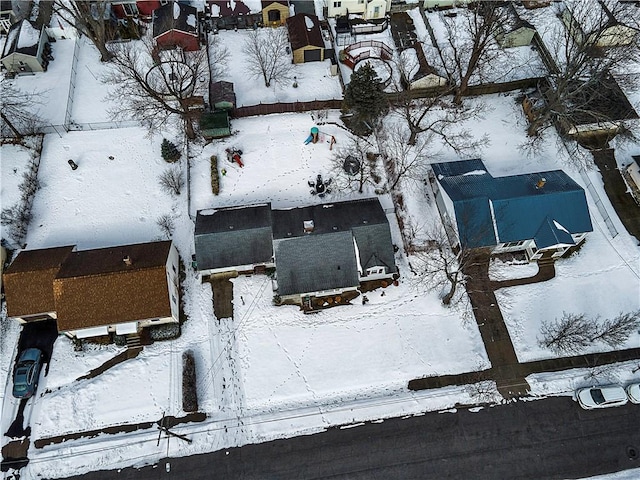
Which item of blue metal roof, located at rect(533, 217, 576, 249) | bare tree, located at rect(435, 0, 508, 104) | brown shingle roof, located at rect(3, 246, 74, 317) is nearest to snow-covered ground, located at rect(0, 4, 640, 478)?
blue metal roof, located at rect(533, 217, 576, 249)

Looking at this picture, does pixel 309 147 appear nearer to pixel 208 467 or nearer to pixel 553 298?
pixel 553 298

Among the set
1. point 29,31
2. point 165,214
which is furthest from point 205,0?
point 165,214

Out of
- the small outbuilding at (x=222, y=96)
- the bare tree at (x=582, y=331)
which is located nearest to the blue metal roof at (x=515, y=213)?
the bare tree at (x=582, y=331)

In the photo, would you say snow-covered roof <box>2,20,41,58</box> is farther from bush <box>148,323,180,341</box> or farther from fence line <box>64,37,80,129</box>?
bush <box>148,323,180,341</box>

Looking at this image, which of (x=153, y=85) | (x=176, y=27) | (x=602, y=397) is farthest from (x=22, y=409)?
(x=602, y=397)

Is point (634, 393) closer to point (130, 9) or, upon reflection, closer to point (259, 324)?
point (259, 324)

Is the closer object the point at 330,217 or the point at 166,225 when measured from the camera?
the point at 330,217
